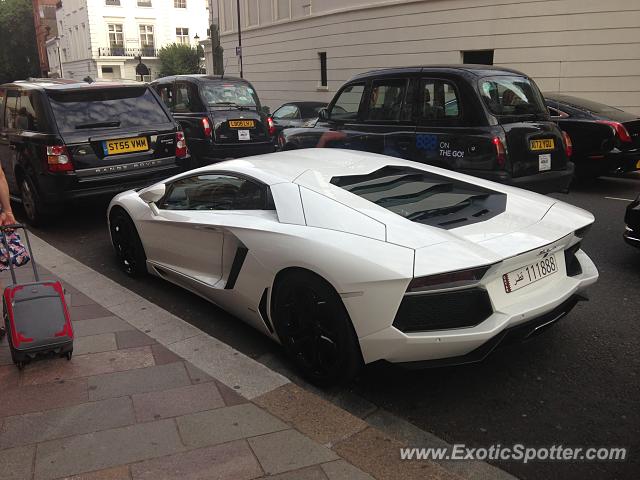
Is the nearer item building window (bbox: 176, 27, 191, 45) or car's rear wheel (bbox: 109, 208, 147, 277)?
car's rear wheel (bbox: 109, 208, 147, 277)

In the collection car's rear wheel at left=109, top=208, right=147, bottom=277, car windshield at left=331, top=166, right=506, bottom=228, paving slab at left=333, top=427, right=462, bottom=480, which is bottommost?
paving slab at left=333, top=427, right=462, bottom=480

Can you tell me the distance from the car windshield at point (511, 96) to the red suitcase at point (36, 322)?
480 cm

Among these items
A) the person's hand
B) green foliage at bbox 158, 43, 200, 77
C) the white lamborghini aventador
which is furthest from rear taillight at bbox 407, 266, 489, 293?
green foliage at bbox 158, 43, 200, 77

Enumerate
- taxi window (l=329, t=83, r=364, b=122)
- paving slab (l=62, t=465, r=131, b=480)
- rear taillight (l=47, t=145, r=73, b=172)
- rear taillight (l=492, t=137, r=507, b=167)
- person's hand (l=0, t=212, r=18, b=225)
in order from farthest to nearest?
taxi window (l=329, t=83, r=364, b=122) < rear taillight (l=47, t=145, r=73, b=172) < rear taillight (l=492, t=137, r=507, b=167) < person's hand (l=0, t=212, r=18, b=225) < paving slab (l=62, t=465, r=131, b=480)

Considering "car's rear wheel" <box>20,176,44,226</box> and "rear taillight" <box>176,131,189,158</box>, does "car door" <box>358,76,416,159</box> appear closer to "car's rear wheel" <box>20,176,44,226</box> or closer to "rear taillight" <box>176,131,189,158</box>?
"rear taillight" <box>176,131,189,158</box>

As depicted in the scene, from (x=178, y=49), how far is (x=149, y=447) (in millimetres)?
59552

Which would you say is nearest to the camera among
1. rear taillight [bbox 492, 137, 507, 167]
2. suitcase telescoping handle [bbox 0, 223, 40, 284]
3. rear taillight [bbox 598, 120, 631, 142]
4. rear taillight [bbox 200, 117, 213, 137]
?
suitcase telescoping handle [bbox 0, 223, 40, 284]

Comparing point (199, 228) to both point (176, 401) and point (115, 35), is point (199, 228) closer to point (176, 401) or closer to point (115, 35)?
point (176, 401)

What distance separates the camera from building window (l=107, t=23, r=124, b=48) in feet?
198

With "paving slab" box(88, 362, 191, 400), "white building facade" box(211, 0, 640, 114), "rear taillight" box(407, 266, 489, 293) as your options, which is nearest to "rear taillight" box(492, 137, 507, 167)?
"rear taillight" box(407, 266, 489, 293)

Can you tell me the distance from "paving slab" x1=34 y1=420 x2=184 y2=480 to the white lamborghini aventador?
0.97 m

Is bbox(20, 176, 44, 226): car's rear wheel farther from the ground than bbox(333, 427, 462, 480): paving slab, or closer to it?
farther from the ground

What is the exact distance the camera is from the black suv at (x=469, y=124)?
622cm

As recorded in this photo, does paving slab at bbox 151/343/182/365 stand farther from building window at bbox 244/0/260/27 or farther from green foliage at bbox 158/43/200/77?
green foliage at bbox 158/43/200/77
